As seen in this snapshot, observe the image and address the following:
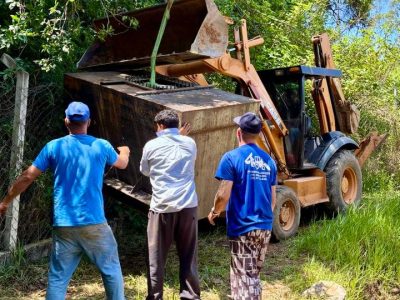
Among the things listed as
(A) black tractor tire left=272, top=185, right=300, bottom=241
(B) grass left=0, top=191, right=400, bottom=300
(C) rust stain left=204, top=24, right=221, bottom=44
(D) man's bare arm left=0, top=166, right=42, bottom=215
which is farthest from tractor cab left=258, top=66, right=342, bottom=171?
(D) man's bare arm left=0, top=166, right=42, bottom=215

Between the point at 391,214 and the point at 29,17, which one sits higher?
the point at 29,17

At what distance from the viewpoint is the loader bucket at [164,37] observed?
5719 millimetres

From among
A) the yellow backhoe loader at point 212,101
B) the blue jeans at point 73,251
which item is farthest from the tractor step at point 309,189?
the blue jeans at point 73,251

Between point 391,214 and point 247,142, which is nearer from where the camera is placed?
point 247,142

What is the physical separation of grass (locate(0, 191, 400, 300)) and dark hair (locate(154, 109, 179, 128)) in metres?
1.53

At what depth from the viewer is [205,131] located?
513 centimetres

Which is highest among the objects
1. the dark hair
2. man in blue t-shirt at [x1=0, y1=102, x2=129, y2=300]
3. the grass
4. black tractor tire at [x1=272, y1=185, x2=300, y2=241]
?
the dark hair

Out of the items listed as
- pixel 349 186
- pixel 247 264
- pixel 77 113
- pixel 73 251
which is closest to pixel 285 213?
pixel 349 186

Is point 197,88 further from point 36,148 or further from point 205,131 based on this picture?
point 36,148

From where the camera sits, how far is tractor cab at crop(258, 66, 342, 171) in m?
7.55

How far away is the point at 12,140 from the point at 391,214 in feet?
15.8

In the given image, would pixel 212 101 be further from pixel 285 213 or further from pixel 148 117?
pixel 285 213

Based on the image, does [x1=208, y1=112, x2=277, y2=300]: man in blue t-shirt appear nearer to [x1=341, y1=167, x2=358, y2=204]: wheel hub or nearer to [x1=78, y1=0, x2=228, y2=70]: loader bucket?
[x1=78, y1=0, x2=228, y2=70]: loader bucket

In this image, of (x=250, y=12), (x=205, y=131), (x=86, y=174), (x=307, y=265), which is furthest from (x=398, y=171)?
(x=86, y=174)
